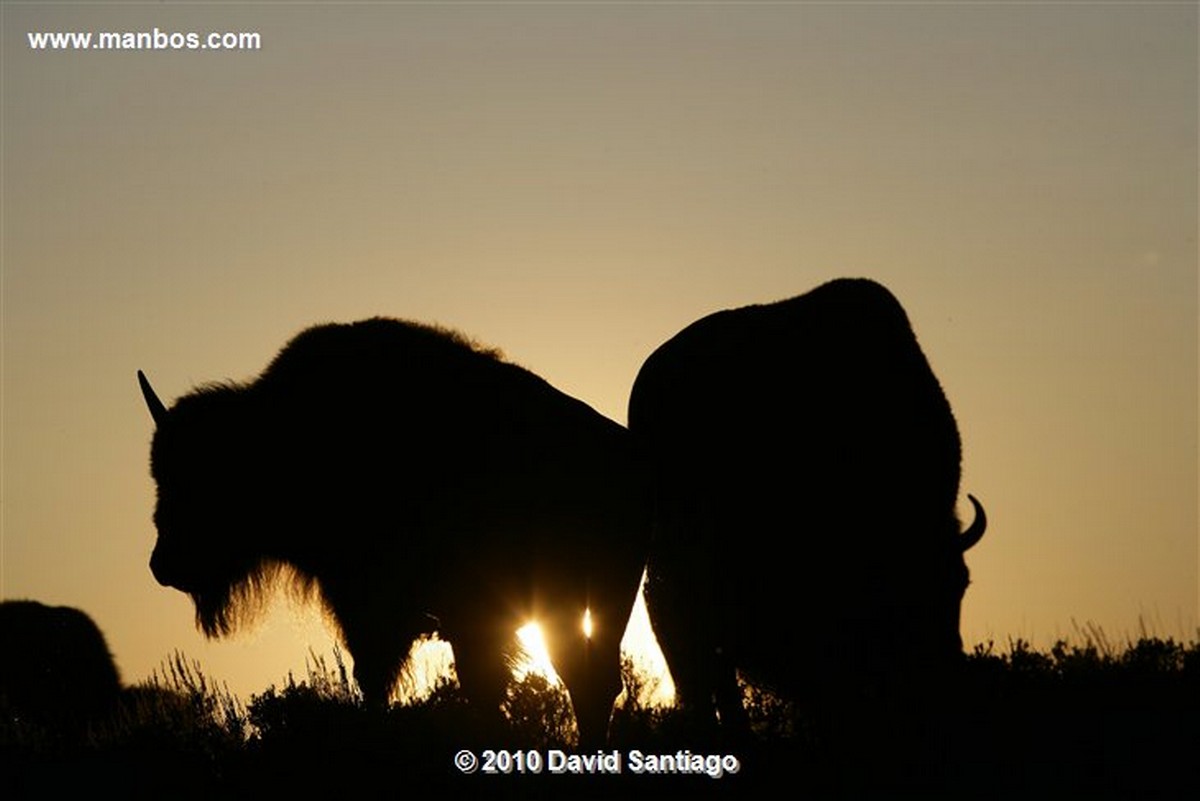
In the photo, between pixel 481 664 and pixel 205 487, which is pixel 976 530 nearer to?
pixel 481 664

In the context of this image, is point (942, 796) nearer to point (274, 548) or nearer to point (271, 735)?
point (271, 735)

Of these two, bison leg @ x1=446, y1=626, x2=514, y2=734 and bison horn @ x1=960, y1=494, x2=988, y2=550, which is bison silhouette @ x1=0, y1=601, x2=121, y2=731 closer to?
bison leg @ x1=446, y1=626, x2=514, y2=734

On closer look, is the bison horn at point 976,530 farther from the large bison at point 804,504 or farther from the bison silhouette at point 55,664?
the bison silhouette at point 55,664

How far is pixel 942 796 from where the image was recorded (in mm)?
8078

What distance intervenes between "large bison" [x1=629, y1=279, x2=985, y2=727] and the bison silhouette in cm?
628

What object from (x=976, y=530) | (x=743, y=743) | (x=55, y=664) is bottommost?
(x=743, y=743)

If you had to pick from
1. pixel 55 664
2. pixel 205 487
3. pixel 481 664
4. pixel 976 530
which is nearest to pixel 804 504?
pixel 976 530

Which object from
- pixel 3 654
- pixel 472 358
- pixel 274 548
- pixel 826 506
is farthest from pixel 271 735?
pixel 3 654

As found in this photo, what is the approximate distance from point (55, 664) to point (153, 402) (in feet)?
21.8

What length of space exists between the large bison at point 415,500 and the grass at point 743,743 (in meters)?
0.36

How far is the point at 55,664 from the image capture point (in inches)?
648

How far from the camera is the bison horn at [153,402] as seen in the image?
1045 cm

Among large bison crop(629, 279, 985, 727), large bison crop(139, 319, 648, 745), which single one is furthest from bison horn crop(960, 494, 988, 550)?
large bison crop(139, 319, 648, 745)

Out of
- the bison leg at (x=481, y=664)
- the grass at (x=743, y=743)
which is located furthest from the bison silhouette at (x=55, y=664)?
the bison leg at (x=481, y=664)
